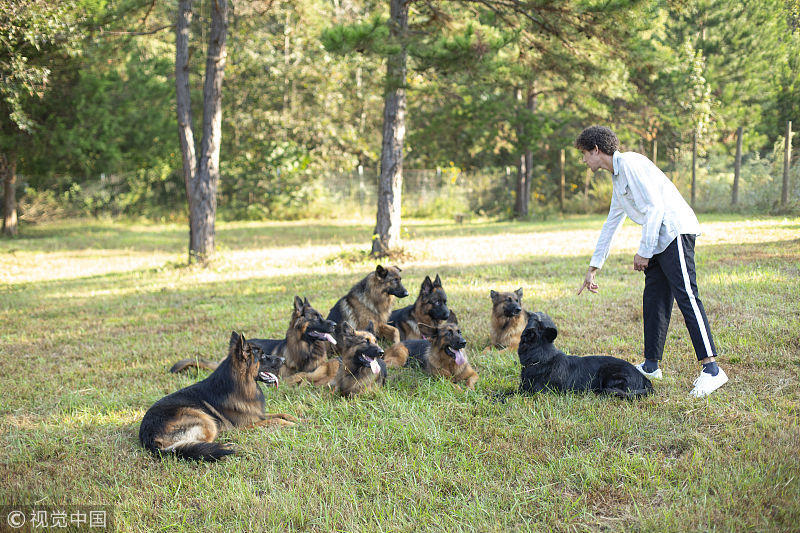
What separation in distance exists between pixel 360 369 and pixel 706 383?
8.93 feet

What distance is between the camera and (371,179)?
24953 millimetres

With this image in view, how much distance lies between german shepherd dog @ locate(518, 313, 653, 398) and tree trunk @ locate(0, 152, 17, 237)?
19195mm

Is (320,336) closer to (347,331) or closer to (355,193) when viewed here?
(347,331)

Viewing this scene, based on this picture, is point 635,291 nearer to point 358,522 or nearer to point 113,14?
point 358,522

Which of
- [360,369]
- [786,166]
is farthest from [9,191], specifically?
[786,166]

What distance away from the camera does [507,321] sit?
18.8 feet

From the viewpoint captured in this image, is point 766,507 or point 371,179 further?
point 371,179

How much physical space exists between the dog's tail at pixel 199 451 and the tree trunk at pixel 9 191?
18.1 m

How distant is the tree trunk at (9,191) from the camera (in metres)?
17.9

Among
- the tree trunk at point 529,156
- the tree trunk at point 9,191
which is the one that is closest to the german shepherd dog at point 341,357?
the tree trunk at point 529,156

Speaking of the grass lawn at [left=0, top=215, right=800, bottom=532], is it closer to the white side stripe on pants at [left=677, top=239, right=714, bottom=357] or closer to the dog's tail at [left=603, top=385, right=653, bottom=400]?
the dog's tail at [left=603, top=385, right=653, bottom=400]

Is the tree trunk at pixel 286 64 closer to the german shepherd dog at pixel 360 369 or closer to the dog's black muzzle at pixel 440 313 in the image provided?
the dog's black muzzle at pixel 440 313

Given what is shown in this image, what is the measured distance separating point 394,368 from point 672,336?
9.54 ft

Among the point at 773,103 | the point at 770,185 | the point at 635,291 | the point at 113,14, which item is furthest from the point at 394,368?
the point at 773,103
